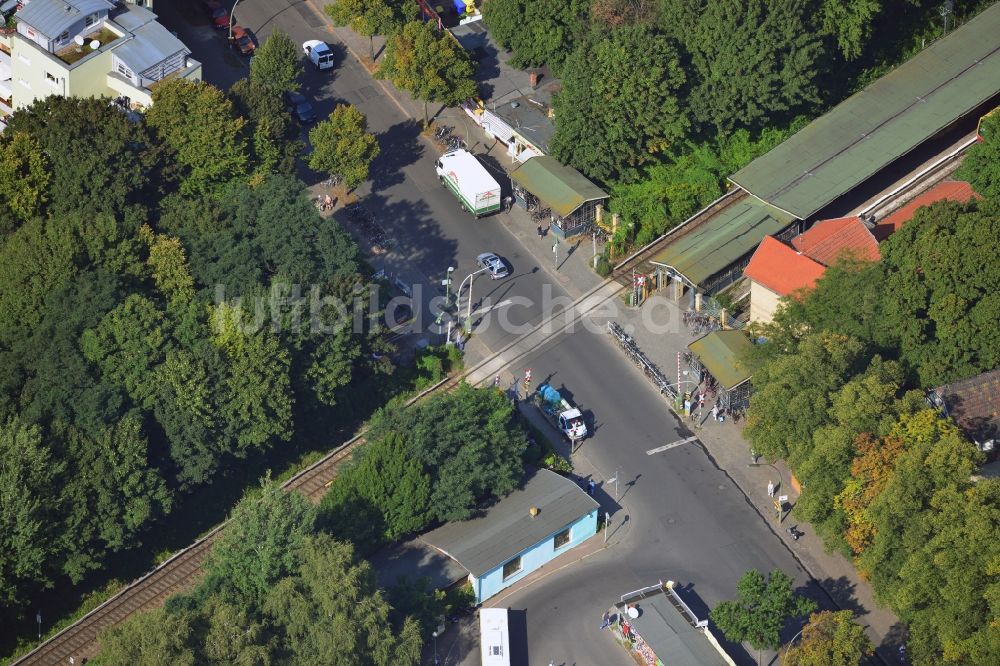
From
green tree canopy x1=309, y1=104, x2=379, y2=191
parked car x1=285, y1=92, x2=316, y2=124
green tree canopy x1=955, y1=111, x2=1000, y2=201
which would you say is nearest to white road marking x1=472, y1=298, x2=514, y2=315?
green tree canopy x1=309, y1=104, x2=379, y2=191

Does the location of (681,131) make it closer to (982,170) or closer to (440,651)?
(982,170)

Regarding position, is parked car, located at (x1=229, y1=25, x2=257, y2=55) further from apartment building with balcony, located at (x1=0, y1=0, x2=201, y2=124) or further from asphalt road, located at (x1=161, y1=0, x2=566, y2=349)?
apartment building with balcony, located at (x1=0, y1=0, x2=201, y2=124)

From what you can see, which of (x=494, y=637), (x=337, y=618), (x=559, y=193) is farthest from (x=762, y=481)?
(x=337, y=618)

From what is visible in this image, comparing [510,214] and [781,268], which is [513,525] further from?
[510,214]

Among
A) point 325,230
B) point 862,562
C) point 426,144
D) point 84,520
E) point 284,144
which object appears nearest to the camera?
point 862,562

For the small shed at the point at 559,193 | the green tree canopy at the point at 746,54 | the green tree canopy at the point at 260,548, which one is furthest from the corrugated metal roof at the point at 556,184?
the green tree canopy at the point at 260,548

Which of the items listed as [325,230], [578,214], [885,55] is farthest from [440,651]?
[885,55]
